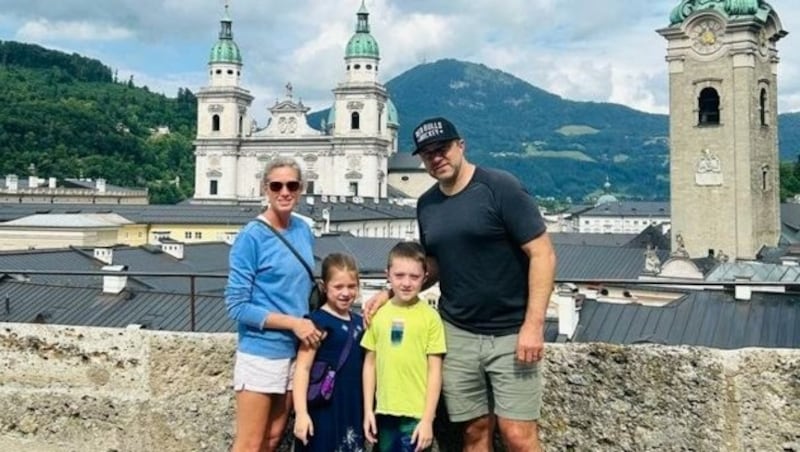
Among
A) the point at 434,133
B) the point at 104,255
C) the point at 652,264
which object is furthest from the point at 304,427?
the point at 652,264

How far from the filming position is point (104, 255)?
31.6 metres

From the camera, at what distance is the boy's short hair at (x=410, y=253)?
3.38 meters

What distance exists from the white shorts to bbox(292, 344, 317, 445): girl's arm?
72mm

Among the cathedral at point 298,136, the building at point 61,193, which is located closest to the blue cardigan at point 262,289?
the building at point 61,193

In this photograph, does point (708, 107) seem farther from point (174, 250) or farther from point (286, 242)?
point (286, 242)

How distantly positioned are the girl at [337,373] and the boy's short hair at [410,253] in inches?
7.9

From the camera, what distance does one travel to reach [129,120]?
13500cm

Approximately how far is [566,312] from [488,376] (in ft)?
49.0

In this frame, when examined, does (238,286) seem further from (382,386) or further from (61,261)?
(61,261)

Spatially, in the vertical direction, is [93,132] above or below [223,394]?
above

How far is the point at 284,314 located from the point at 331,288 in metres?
0.22

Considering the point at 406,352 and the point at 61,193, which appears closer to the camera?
the point at 406,352

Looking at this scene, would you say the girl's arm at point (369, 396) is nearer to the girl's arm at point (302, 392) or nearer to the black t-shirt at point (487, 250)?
the girl's arm at point (302, 392)

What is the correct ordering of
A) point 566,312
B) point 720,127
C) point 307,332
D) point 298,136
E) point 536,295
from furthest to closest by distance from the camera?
point 298,136, point 720,127, point 566,312, point 307,332, point 536,295
